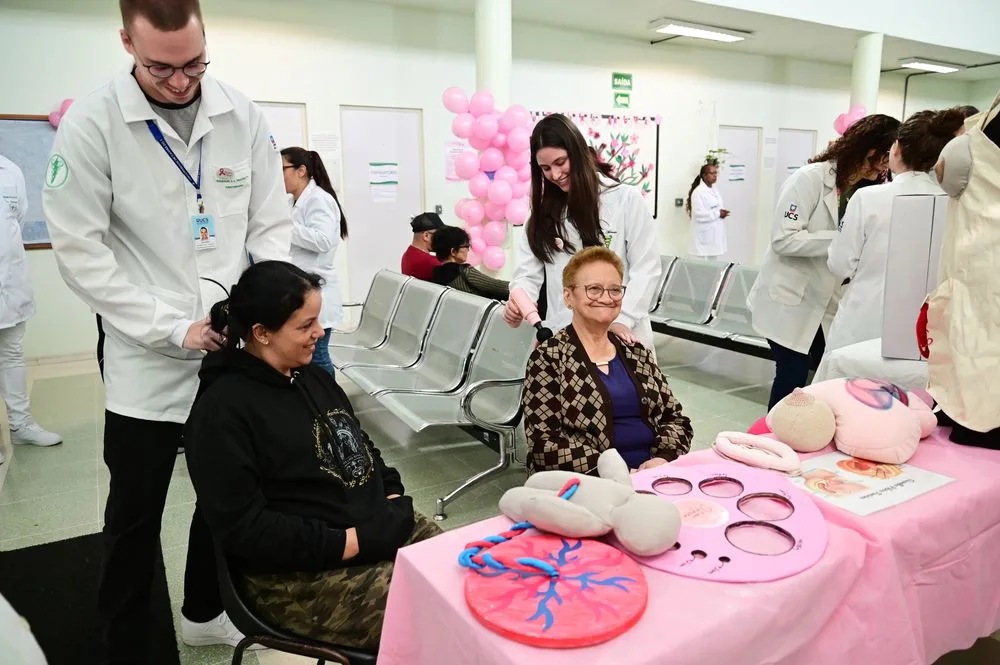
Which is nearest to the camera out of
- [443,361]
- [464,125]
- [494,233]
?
[443,361]

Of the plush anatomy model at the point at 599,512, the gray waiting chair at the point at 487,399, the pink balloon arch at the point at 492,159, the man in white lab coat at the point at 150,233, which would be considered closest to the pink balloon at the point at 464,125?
the pink balloon arch at the point at 492,159

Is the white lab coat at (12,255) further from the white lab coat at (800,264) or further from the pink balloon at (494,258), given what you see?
Result: the white lab coat at (800,264)

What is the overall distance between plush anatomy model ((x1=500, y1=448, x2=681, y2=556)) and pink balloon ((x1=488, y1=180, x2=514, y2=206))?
16.5 feet

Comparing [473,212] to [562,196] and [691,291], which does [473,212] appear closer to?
[691,291]

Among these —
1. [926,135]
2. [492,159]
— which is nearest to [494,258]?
[492,159]

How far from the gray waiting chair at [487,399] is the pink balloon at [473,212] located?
298 centimetres

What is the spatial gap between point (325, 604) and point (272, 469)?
0.31m

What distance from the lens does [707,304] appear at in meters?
5.36

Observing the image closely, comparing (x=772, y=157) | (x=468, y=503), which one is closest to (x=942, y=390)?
(x=468, y=503)

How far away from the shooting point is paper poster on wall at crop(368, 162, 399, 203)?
6887mm

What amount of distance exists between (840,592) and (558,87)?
741cm

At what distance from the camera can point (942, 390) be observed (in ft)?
4.80

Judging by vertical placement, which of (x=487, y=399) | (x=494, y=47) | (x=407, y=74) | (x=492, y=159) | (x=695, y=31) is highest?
(x=695, y=31)

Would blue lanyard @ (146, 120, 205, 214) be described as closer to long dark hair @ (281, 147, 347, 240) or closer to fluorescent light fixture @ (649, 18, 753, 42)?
long dark hair @ (281, 147, 347, 240)
